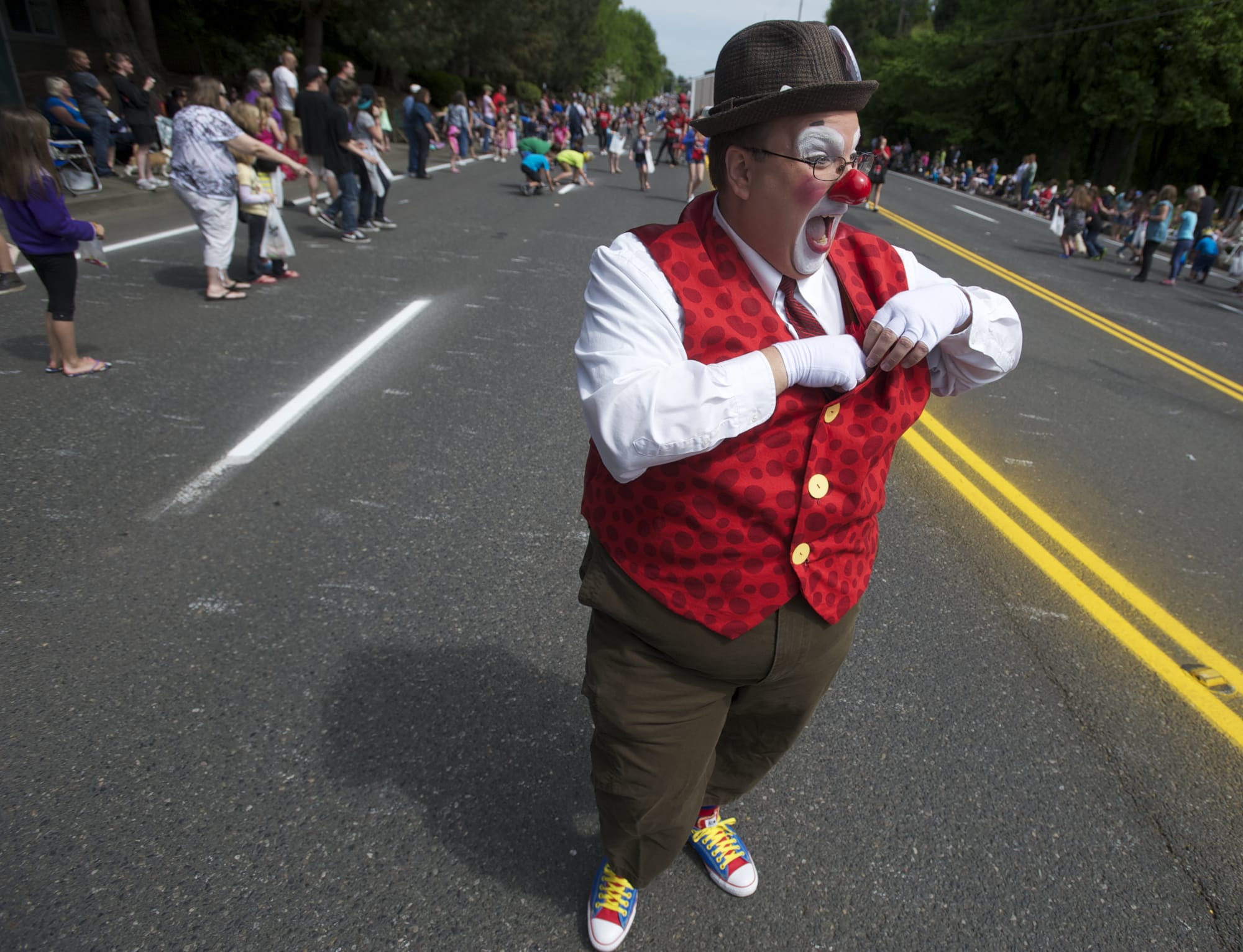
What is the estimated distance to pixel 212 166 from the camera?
651 cm

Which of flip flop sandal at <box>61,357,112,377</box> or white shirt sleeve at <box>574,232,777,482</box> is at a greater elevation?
white shirt sleeve at <box>574,232,777,482</box>

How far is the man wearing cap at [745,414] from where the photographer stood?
135 cm

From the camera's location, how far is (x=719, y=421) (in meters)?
1.30

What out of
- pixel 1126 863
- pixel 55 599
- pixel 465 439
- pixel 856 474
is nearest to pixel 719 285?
pixel 856 474

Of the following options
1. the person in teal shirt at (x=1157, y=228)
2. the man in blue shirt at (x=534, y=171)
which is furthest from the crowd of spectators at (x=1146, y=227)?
the man in blue shirt at (x=534, y=171)

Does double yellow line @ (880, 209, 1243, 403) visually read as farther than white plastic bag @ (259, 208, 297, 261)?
Yes

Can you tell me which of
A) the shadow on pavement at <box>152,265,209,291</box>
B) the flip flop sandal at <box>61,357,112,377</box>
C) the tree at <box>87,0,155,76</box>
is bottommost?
the flip flop sandal at <box>61,357,112,377</box>

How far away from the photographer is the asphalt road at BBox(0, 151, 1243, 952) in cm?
202

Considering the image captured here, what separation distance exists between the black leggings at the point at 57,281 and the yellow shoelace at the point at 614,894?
4951mm

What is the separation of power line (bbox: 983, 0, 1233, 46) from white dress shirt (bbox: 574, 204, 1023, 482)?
1637 inches

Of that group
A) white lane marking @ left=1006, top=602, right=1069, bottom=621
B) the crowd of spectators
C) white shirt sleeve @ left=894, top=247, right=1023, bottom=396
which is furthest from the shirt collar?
the crowd of spectators

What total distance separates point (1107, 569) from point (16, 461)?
213 inches

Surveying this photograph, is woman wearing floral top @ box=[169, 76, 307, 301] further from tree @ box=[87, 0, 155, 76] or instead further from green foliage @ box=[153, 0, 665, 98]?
green foliage @ box=[153, 0, 665, 98]

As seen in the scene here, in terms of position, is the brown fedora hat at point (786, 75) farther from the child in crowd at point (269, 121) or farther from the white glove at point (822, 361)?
the child in crowd at point (269, 121)
